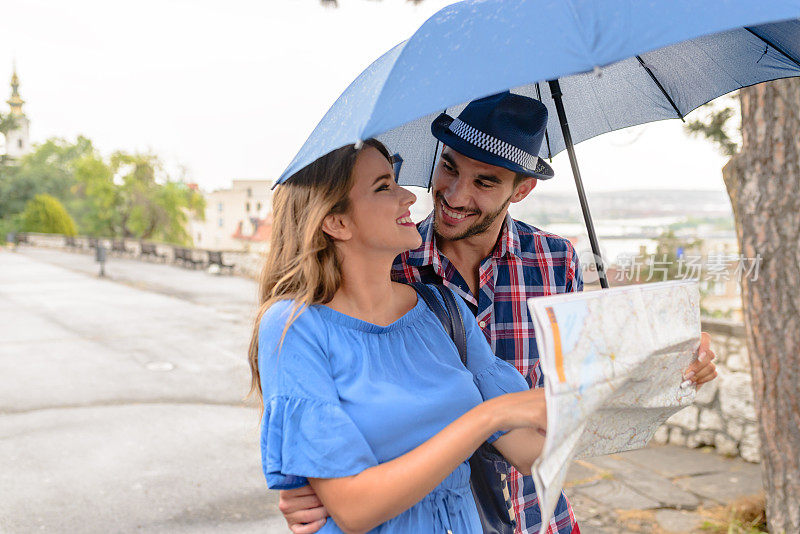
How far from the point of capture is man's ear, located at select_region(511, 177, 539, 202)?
226cm

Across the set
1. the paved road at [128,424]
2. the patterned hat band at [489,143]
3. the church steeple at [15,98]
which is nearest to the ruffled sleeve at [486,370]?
the patterned hat band at [489,143]

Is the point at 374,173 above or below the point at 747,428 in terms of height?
above

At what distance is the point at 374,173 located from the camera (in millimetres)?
1686

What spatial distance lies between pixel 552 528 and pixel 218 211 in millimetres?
73195

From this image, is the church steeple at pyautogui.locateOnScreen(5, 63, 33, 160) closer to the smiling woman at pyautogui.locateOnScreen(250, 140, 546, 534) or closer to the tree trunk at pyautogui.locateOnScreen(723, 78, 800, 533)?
the tree trunk at pyautogui.locateOnScreen(723, 78, 800, 533)

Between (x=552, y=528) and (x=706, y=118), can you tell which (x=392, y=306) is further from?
(x=706, y=118)

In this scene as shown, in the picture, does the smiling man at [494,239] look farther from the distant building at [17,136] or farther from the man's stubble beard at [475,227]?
the distant building at [17,136]

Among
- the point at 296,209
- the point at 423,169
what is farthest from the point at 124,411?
the point at 296,209

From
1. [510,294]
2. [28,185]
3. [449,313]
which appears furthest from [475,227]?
[28,185]

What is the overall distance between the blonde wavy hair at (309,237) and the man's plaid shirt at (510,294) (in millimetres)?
476

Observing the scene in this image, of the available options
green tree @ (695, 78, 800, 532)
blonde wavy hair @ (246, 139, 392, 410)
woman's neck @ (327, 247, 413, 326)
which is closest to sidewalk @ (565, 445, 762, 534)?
green tree @ (695, 78, 800, 532)

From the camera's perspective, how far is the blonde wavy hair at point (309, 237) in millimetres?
1629

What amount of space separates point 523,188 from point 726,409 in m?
4.68

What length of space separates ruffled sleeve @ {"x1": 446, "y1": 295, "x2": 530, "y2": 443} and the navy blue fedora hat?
511 mm
